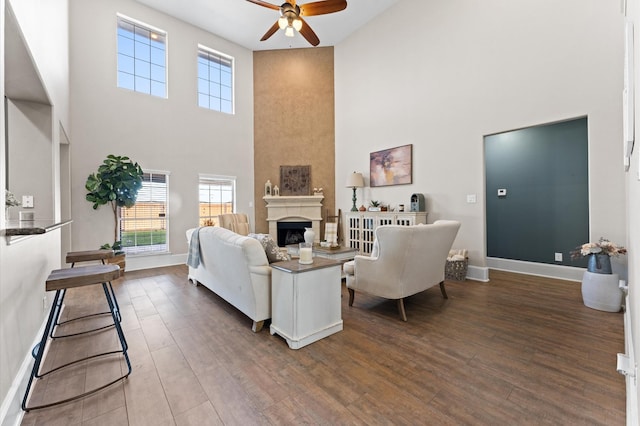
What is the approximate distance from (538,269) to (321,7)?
5.05 metres

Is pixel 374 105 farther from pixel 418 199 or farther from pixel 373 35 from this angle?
pixel 418 199

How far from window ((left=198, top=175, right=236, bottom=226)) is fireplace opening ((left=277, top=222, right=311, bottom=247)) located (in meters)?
1.26

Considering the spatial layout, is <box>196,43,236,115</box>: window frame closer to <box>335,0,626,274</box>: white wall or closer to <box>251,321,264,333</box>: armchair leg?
<box>335,0,626,274</box>: white wall

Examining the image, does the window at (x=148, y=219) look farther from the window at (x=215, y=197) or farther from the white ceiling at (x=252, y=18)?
the white ceiling at (x=252, y=18)

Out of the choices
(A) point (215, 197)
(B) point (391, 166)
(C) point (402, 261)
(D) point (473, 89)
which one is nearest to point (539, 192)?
(D) point (473, 89)

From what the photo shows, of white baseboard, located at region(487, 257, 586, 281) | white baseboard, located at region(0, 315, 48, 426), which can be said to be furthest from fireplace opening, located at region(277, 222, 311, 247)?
white baseboard, located at region(0, 315, 48, 426)

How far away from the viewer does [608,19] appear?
3.13 meters

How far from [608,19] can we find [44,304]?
6.50 meters

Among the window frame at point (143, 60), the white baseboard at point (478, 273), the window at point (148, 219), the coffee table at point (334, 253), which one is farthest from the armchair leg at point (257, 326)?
the window frame at point (143, 60)

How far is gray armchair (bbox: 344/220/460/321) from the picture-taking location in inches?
100.0

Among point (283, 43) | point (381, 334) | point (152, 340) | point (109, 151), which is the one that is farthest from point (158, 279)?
point (283, 43)

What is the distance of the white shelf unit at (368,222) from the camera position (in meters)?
4.75

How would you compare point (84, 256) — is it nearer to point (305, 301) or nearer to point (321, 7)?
point (305, 301)

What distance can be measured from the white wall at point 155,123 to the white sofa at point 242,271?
3.16 m
